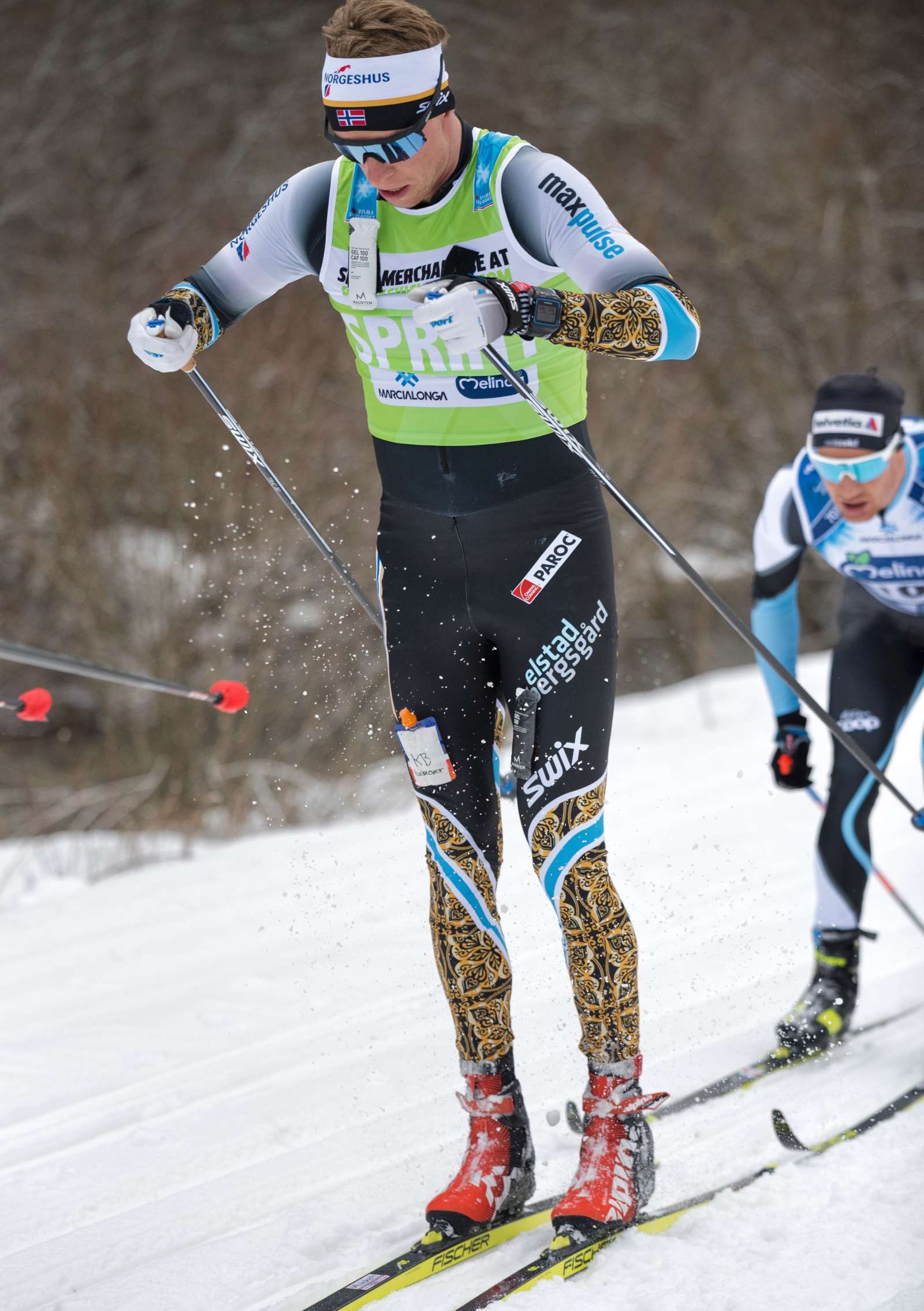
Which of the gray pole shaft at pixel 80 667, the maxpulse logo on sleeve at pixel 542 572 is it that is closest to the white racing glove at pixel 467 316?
the maxpulse logo on sleeve at pixel 542 572

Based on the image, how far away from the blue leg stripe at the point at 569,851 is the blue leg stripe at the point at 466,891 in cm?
15

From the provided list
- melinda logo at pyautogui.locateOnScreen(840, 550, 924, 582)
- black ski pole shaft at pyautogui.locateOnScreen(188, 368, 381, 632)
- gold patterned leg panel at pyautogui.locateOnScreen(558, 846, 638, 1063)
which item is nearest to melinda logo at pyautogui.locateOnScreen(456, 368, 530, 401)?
black ski pole shaft at pyautogui.locateOnScreen(188, 368, 381, 632)

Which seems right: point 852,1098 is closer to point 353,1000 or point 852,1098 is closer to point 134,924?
point 353,1000

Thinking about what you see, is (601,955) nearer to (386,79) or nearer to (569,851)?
(569,851)

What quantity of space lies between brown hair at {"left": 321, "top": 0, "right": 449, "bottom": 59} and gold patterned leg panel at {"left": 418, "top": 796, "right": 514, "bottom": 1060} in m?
1.34

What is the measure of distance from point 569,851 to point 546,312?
97cm

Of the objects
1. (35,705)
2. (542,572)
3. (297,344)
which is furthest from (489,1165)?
(297,344)

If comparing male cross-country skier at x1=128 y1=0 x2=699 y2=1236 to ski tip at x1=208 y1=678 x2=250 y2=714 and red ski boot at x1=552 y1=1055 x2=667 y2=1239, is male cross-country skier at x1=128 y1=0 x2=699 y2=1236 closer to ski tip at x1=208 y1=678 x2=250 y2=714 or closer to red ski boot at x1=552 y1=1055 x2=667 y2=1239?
red ski boot at x1=552 y1=1055 x2=667 y2=1239

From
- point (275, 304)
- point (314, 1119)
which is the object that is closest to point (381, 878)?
point (314, 1119)

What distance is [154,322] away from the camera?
2168 millimetres

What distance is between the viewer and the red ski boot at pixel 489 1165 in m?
2.21

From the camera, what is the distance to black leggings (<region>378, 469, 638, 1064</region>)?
216 cm

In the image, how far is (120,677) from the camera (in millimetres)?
2949

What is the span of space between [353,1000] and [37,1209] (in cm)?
123
